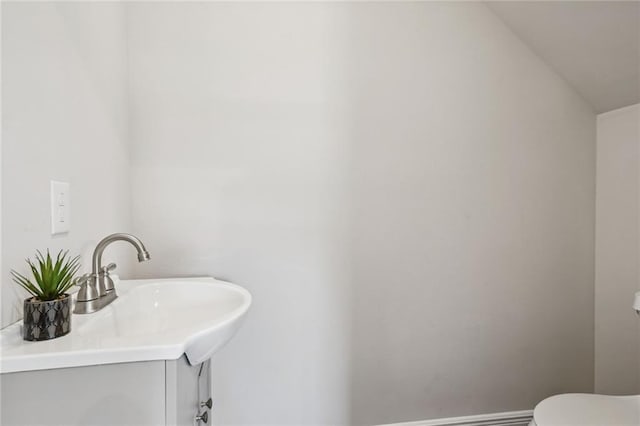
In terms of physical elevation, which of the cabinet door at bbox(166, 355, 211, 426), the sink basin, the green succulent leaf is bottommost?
the cabinet door at bbox(166, 355, 211, 426)

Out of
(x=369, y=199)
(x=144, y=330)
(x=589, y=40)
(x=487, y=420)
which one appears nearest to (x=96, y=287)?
(x=144, y=330)

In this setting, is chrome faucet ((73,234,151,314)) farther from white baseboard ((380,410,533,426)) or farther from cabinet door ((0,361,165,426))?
white baseboard ((380,410,533,426))

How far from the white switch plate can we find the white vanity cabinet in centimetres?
36

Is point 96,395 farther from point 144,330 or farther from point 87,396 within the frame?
point 144,330

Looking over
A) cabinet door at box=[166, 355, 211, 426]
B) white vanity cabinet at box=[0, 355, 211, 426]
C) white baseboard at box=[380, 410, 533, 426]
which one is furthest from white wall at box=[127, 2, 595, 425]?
white vanity cabinet at box=[0, 355, 211, 426]

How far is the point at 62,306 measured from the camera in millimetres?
641

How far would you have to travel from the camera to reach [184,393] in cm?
68

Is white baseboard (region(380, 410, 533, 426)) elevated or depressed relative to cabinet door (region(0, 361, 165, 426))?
depressed

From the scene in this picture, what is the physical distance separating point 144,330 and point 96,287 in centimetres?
16

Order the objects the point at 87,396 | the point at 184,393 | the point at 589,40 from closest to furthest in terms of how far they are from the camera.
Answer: the point at 87,396, the point at 184,393, the point at 589,40

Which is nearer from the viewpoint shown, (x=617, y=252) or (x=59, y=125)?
(x=59, y=125)

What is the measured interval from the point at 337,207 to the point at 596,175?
1.27 m

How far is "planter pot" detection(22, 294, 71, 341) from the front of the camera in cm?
61

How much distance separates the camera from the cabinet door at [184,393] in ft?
1.99
